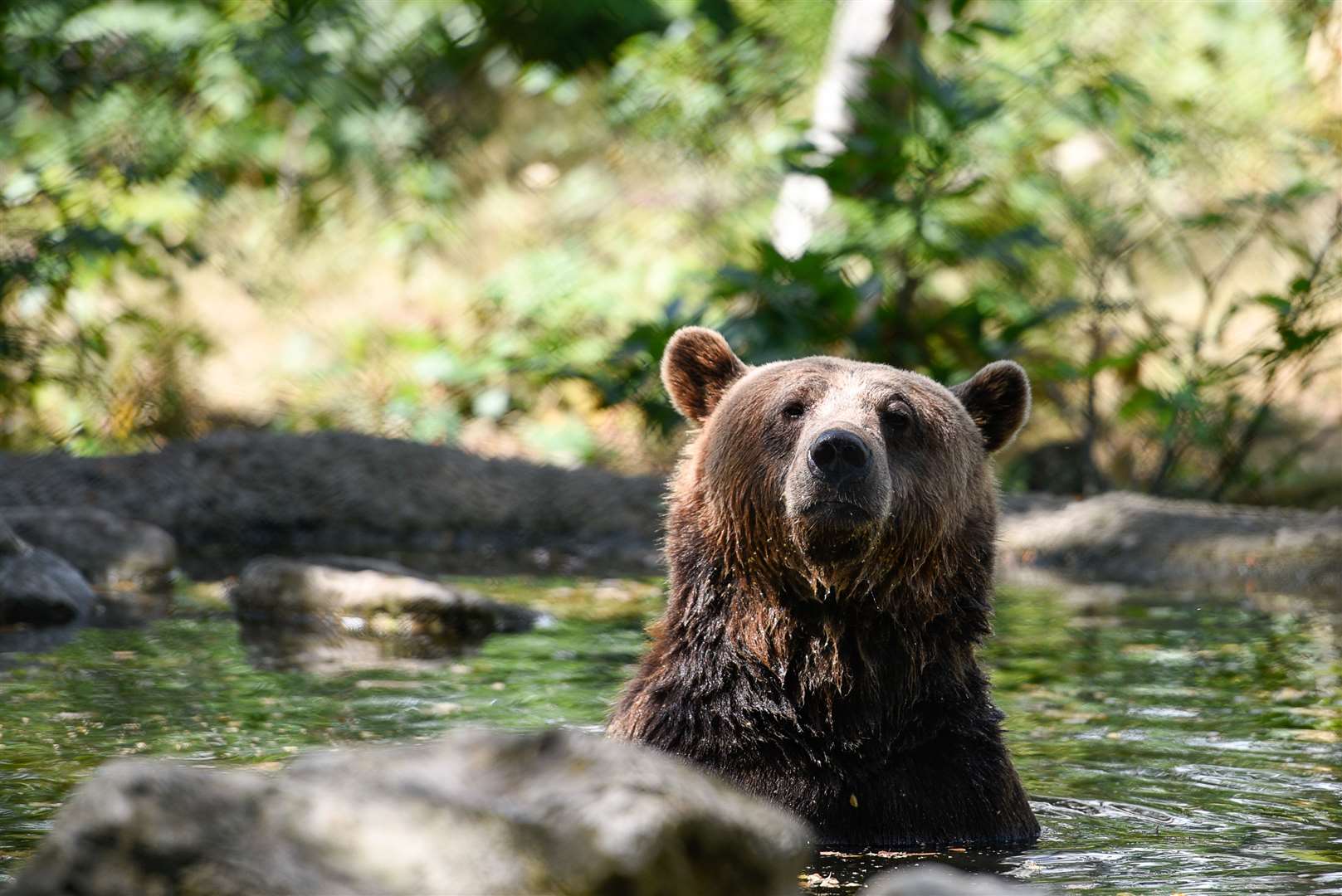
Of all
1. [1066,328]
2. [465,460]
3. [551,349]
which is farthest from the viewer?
[1066,328]

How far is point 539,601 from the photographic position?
7.70 metres


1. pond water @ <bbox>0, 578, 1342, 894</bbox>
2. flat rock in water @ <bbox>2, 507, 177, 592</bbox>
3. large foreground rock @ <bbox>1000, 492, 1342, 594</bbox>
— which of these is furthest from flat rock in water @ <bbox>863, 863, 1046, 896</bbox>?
large foreground rock @ <bbox>1000, 492, 1342, 594</bbox>

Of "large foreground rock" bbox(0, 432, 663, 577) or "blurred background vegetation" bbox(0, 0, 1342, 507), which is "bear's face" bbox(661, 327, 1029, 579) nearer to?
"blurred background vegetation" bbox(0, 0, 1342, 507)

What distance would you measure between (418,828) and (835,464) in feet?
6.23

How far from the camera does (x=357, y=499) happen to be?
9.38 meters

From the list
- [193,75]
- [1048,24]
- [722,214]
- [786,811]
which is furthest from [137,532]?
[1048,24]

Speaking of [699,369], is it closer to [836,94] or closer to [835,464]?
[835,464]

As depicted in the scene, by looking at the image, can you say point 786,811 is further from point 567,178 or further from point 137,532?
point 567,178

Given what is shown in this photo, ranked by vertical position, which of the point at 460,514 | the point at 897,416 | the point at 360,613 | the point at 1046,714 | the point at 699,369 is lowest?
the point at 1046,714

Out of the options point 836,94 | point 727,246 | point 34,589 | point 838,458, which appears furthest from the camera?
point 727,246

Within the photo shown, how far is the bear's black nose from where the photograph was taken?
3695 millimetres

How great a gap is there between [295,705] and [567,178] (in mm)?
9280

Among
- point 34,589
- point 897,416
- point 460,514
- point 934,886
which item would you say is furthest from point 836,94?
point 934,886

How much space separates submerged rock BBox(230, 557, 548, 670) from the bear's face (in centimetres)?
260
